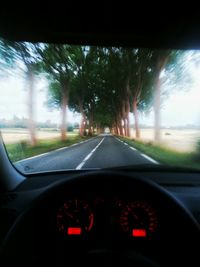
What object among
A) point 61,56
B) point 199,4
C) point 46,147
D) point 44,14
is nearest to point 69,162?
point 46,147

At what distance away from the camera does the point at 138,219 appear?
2.76 m

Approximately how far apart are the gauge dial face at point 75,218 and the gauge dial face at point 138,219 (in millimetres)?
245

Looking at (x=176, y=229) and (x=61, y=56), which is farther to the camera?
(x=61, y=56)

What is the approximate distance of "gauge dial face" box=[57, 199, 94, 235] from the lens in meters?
2.70

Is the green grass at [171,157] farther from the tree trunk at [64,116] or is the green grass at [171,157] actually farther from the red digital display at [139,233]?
the red digital display at [139,233]

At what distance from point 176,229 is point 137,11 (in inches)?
102

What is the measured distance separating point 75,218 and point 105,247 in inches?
16.4

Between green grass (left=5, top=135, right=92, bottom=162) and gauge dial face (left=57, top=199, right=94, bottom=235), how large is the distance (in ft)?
5.98

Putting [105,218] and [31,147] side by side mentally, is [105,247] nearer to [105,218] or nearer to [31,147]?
[105,218]

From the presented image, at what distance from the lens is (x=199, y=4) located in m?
4.05

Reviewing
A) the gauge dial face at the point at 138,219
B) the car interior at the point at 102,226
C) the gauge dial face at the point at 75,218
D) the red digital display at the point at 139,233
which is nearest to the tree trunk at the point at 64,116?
the car interior at the point at 102,226

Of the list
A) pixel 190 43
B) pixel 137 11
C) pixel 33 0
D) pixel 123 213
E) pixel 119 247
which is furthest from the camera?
pixel 190 43

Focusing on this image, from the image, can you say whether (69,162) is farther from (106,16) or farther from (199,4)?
(199,4)

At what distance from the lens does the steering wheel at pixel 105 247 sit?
7.64 feet
